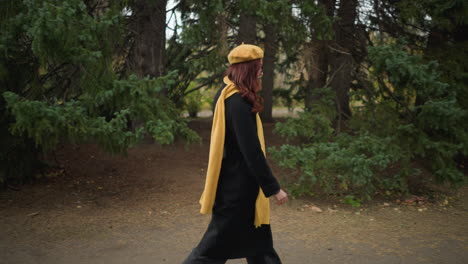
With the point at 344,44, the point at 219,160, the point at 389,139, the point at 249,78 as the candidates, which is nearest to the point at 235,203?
the point at 219,160

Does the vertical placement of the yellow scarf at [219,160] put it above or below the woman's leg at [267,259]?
above

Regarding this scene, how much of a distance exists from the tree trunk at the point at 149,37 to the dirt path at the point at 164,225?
217 cm

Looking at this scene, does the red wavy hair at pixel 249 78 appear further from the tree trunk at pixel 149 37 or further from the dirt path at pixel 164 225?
the tree trunk at pixel 149 37

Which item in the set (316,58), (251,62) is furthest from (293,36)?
(251,62)

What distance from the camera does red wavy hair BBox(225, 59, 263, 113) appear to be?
306 centimetres

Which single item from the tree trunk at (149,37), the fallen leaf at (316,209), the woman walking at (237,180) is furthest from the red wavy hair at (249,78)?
the tree trunk at (149,37)

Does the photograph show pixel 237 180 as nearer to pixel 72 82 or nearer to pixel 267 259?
pixel 267 259

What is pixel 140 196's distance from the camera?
704 centimetres

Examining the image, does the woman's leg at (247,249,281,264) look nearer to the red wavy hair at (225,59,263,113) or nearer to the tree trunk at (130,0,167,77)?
the red wavy hair at (225,59,263,113)

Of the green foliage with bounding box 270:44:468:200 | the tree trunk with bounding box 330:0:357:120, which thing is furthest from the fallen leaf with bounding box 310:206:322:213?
the tree trunk with bounding box 330:0:357:120

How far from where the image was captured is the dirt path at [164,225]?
15.2 ft

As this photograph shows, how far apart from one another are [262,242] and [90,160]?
663cm

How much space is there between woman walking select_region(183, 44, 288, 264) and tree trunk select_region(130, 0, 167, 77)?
518 centimetres

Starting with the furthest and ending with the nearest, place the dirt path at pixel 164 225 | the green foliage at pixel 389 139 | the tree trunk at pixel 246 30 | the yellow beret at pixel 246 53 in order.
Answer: the tree trunk at pixel 246 30
the green foliage at pixel 389 139
the dirt path at pixel 164 225
the yellow beret at pixel 246 53
